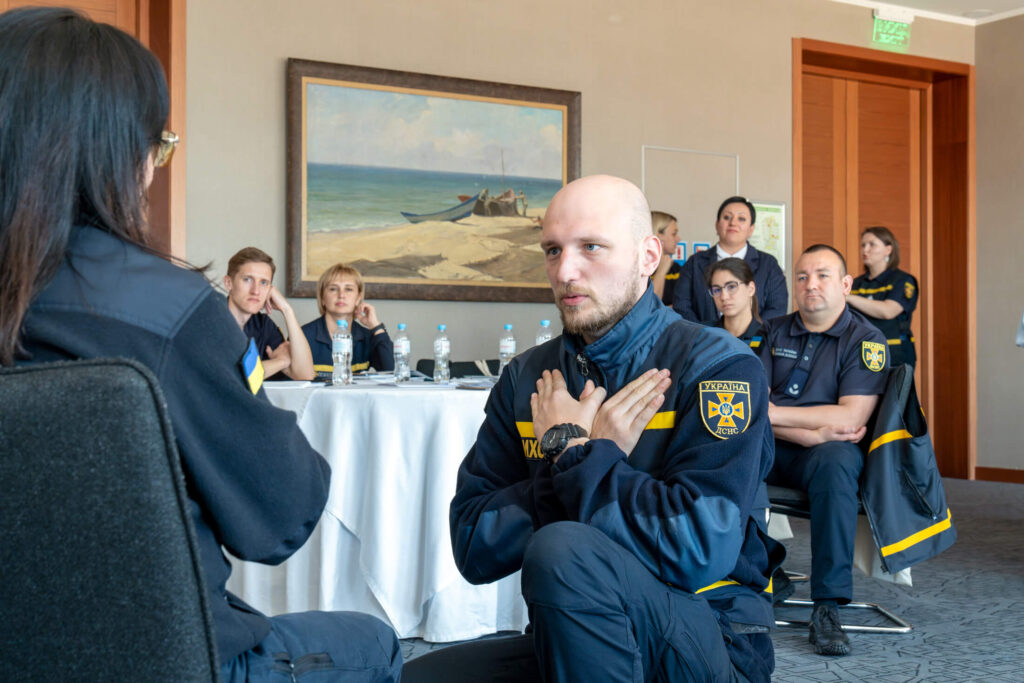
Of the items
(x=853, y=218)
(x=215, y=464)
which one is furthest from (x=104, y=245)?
(x=853, y=218)

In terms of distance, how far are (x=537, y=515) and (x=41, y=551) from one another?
807mm

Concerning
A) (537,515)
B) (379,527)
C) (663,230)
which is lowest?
(379,527)

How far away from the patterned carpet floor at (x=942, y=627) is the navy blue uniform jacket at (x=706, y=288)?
1.34 m

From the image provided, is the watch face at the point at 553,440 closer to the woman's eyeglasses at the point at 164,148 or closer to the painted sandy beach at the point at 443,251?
the woman's eyeglasses at the point at 164,148

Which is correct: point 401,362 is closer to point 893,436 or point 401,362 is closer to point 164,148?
point 893,436

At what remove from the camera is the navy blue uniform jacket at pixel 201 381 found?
84 cm

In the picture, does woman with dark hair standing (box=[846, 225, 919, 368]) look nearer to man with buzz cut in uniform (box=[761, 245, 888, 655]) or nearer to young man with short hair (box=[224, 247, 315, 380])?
man with buzz cut in uniform (box=[761, 245, 888, 655])

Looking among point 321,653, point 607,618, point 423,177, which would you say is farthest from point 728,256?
point 321,653

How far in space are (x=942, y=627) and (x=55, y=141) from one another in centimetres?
305

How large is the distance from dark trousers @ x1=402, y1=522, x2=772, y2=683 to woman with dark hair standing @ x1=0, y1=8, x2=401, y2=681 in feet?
1.37

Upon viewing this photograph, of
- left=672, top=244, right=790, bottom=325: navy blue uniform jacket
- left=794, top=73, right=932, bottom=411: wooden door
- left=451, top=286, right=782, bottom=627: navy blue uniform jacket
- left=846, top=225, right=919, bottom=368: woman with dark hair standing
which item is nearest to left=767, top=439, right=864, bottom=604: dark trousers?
left=451, top=286, right=782, bottom=627: navy blue uniform jacket

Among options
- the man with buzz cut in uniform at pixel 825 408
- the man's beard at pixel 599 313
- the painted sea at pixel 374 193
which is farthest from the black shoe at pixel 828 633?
the painted sea at pixel 374 193

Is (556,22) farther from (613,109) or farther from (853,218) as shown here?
(853,218)

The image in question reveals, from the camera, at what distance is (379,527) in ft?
9.04
